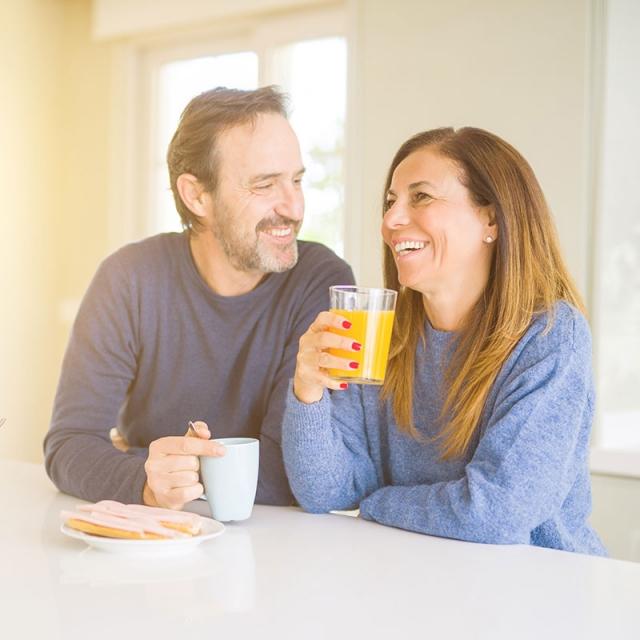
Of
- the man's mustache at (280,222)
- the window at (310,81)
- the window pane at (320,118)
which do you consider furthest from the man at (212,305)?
the window pane at (320,118)

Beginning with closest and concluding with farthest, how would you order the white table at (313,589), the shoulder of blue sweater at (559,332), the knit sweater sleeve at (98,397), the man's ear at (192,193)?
the white table at (313,589) < the shoulder of blue sweater at (559,332) < the knit sweater sleeve at (98,397) < the man's ear at (192,193)

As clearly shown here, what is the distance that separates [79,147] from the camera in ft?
17.5

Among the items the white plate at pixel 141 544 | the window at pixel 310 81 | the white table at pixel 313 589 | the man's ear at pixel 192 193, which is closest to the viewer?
the white table at pixel 313 589

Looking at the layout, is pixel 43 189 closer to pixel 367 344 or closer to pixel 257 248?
pixel 257 248

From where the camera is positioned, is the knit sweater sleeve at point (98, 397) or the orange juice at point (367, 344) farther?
the knit sweater sleeve at point (98, 397)

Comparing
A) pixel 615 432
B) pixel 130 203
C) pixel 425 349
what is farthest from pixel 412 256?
pixel 130 203

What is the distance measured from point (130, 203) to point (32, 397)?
122 centimetres

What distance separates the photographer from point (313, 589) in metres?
1.06

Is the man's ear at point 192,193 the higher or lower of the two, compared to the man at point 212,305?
higher

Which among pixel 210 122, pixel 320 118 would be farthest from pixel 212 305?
pixel 320 118

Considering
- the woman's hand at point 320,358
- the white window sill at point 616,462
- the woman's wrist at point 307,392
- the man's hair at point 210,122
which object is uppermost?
the man's hair at point 210,122

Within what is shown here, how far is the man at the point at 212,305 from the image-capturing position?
1804 mm

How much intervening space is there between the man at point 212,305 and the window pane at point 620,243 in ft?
5.96

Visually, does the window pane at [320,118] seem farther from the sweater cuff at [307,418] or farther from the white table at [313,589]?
the white table at [313,589]
